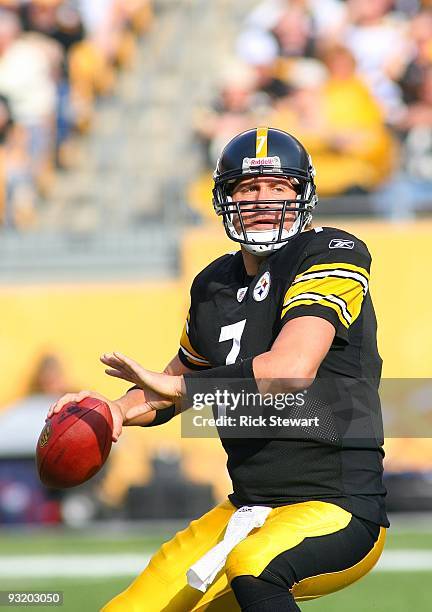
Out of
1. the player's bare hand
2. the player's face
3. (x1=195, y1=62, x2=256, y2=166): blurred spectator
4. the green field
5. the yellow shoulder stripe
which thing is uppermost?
(x1=195, y1=62, x2=256, y2=166): blurred spectator

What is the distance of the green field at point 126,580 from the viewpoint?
5887 mm

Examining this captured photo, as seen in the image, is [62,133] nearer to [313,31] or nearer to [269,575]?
[313,31]

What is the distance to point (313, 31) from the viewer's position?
11.6 meters

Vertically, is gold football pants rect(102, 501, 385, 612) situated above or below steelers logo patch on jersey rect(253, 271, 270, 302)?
below

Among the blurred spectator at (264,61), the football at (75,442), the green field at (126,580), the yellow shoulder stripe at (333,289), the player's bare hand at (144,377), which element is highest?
the blurred spectator at (264,61)

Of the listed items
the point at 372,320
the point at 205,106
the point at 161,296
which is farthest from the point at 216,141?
the point at 372,320

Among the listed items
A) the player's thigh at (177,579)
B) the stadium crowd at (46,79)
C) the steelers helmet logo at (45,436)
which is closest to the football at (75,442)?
the steelers helmet logo at (45,436)

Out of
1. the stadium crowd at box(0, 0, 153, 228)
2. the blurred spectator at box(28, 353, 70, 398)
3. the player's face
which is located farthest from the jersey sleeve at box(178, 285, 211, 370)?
the stadium crowd at box(0, 0, 153, 228)

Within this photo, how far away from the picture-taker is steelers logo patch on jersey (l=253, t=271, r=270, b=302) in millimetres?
3506

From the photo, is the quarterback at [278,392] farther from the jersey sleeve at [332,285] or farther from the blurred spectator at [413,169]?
the blurred spectator at [413,169]

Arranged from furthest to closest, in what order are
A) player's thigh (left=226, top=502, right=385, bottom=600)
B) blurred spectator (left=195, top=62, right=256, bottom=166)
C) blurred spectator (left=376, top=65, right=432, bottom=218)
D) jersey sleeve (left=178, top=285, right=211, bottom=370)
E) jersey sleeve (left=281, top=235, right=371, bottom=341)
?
1. blurred spectator (left=195, top=62, right=256, bottom=166)
2. blurred spectator (left=376, top=65, right=432, bottom=218)
3. jersey sleeve (left=178, top=285, right=211, bottom=370)
4. jersey sleeve (left=281, top=235, right=371, bottom=341)
5. player's thigh (left=226, top=502, right=385, bottom=600)

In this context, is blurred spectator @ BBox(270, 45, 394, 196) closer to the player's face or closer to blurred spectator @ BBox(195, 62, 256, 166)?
blurred spectator @ BBox(195, 62, 256, 166)

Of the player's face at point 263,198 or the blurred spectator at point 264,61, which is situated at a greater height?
the blurred spectator at point 264,61

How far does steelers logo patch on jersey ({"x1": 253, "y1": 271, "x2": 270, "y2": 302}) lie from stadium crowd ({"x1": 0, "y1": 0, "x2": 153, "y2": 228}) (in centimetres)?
876
